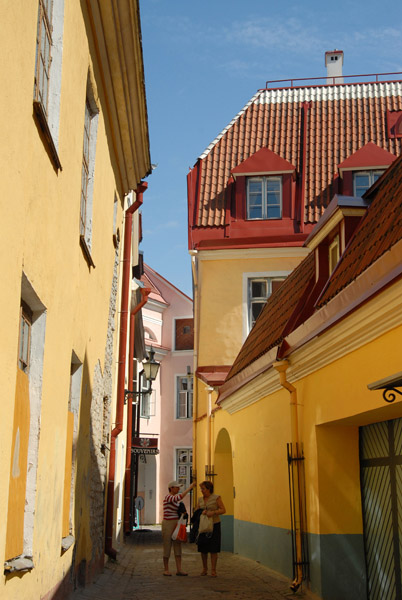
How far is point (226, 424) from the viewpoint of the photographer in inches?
621

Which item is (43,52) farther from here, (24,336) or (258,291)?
(258,291)

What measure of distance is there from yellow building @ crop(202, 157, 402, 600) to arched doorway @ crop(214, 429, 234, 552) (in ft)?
17.2

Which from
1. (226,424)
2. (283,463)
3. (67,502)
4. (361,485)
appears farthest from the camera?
(226,424)

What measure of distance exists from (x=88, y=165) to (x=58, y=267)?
9.40ft

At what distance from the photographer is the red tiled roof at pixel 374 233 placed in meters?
7.50

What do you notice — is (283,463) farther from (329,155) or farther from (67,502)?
(329,155)

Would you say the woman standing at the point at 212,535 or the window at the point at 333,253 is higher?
the window at the point at 333,253

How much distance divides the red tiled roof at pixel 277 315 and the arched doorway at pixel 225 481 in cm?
264

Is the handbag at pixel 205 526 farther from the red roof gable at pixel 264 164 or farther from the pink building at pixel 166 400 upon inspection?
the pink building at pixel 166 400

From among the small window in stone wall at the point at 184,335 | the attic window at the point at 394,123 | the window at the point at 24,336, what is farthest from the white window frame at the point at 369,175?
the small window in stone wall at the point at 184,335

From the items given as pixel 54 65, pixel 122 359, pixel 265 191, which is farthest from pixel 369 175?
pixel 54 65

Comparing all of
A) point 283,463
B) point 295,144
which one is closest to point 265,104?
point 295,144

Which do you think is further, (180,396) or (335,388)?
(180,396)

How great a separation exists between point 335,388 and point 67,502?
9.70 feet
